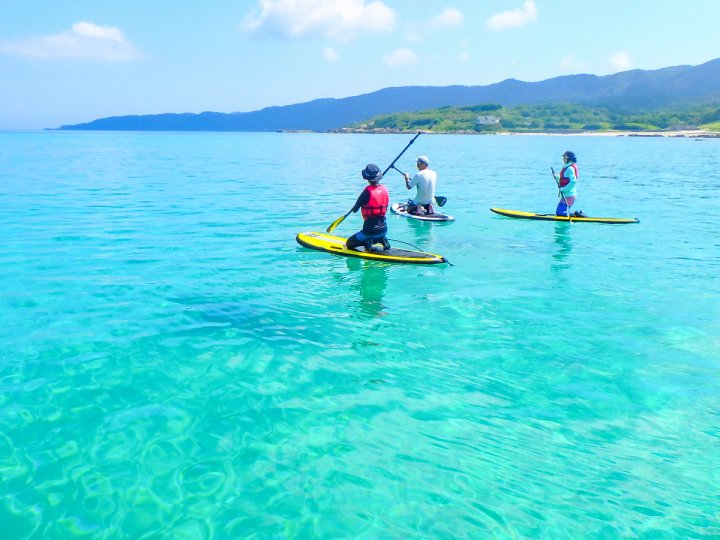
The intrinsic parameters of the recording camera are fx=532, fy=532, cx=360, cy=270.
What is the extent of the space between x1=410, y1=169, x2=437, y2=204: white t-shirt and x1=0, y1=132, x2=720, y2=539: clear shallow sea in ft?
18.2

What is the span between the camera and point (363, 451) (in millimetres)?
7273

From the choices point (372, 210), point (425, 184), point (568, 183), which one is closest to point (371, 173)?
point (372, 210)

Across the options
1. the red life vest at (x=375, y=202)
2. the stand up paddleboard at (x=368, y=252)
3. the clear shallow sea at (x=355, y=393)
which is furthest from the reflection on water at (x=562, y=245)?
the red life vest at (x=375, y=202)

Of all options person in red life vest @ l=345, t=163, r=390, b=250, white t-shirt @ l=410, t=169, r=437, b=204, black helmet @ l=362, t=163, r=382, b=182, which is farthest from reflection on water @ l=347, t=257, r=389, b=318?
Result: white t-shirt @ l=410, t=169, r=437, b=204

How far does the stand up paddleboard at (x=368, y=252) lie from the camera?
1706 cm

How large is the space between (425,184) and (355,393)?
55.4 ft

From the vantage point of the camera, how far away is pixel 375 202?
1652cm

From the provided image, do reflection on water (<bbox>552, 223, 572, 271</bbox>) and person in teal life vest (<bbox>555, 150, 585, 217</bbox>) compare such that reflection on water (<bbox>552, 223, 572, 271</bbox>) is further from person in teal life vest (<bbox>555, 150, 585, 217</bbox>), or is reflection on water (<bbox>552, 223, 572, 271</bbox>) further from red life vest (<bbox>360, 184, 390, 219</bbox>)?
red life vest (<bbox>360, 184, 390, 219</bbox>)

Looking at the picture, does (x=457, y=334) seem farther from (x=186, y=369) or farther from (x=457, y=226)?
(x=457, y=226)

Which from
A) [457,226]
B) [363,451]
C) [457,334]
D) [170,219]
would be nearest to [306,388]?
[363,451]

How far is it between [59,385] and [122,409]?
5.17 ft

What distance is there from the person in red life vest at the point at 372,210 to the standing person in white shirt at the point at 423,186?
6414 mm

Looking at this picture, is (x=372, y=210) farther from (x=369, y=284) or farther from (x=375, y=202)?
(x=369, y=284)

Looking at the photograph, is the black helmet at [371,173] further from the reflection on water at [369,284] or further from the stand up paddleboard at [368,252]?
the reflection on water at [369,284]
